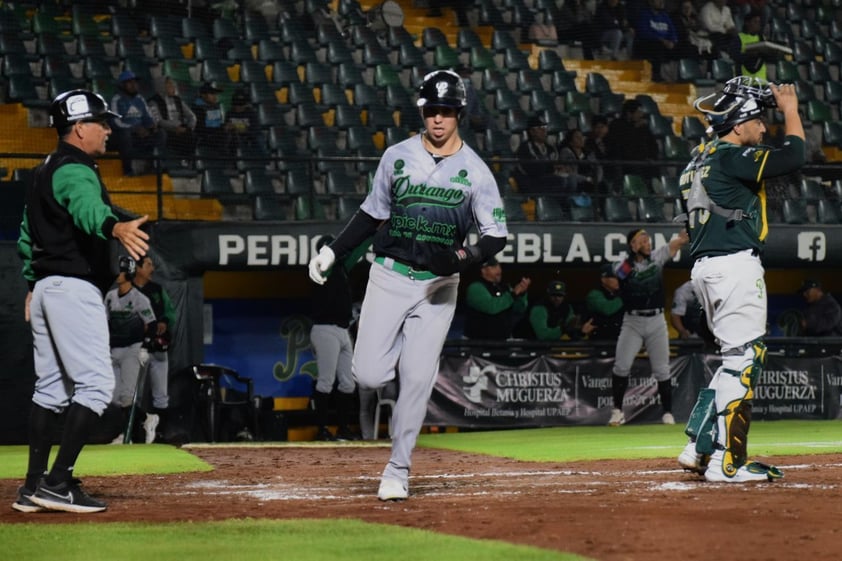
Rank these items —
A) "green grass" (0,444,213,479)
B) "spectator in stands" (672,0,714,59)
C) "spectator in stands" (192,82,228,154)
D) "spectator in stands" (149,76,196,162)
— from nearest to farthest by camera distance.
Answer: "green grass" (0,444,213,479) → "spectator in stands" (149,76,196,162) → "spectator in stands" (192,82,228,154) → "spectator in stands" (672,0,714,59)

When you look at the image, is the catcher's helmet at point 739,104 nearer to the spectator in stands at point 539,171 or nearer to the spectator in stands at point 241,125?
the spectator in stands at point 539,171

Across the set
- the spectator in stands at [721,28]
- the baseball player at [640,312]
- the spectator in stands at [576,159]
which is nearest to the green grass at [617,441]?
the baseball player at [640,312]

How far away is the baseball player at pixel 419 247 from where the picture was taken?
6.63 m

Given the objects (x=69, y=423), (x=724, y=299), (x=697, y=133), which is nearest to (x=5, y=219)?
(x=69, y=423)

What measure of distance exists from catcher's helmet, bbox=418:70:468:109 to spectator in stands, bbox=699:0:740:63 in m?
16.1

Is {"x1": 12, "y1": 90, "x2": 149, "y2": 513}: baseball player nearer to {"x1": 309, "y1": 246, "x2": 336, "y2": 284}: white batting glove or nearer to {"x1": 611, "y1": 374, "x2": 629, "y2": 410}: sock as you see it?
{"x1": 309, "y1": 246, "x2": 336, "y2": 284}: white batting glove

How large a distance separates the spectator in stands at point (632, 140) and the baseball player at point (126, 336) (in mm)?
7196

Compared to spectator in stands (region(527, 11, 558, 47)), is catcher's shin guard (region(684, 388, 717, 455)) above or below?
below

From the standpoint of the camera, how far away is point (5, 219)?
45.4 feet

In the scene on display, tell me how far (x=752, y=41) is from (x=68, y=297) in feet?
57.5

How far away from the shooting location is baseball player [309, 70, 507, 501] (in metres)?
6.63

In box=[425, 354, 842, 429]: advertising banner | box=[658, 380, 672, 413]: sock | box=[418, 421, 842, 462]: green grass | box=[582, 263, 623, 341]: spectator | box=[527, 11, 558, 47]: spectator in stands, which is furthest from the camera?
box=[527, 11, 558, 47]: spectator in stands

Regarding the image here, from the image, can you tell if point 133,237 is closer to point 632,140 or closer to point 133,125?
point 133,125

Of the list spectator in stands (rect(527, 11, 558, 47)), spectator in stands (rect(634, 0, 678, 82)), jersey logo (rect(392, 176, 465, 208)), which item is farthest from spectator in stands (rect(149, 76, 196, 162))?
jersey logo (rect(392, 176, 465, 208))
